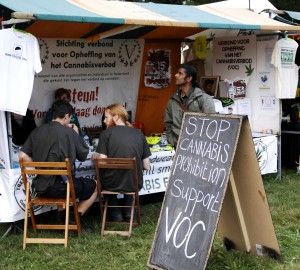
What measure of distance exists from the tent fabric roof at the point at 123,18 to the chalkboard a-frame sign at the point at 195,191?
1628mm

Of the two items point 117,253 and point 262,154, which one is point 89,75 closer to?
point 262,154

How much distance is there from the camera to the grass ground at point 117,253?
14.1 feet

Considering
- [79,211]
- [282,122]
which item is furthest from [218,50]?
[79,211]

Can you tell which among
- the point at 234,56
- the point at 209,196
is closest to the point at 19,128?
the point at 209,196

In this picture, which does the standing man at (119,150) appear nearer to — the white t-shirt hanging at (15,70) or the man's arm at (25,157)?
the man's arm at (25,157)

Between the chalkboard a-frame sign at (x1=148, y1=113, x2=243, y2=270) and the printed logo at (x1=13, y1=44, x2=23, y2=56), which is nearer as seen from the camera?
the chalkboard a-frame sign at (x1=148, y1=113, x2=243, y2=270)

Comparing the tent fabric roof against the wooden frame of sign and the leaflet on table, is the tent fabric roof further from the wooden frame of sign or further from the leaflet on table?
the wooden frame of sign

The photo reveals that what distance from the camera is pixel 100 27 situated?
674cm

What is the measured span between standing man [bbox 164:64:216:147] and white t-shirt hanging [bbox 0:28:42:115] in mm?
1634

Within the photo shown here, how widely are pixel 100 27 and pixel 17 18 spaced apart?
218 centimetres

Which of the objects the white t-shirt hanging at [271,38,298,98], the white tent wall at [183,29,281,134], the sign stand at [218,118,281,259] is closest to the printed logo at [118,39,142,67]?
the white tent wall at [183,29,281,134]

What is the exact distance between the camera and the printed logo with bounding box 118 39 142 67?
7.64 meters

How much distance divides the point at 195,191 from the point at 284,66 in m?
4.00

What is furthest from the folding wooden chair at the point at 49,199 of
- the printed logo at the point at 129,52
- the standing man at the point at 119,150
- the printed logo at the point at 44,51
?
the printed logo at the point at 129,52
